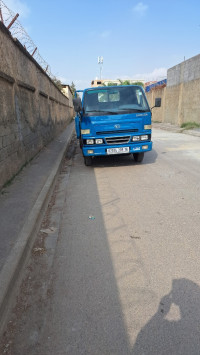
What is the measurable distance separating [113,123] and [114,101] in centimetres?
80

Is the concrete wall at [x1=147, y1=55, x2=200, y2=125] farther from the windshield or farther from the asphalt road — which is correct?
the asphalt road

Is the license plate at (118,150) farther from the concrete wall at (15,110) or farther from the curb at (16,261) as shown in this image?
the curb at (16,261)

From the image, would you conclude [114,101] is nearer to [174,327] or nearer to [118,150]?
[118,150]

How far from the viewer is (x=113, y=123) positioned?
6551 mm

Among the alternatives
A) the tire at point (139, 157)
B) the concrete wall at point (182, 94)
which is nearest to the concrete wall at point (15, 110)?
the tire at point (139, 157)

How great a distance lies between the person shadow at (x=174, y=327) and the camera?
167 cm

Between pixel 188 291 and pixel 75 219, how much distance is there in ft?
6.56

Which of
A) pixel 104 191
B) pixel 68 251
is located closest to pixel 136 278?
pixel 68 251

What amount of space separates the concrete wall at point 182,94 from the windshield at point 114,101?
1175cm

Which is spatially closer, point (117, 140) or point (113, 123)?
point (113, 123)

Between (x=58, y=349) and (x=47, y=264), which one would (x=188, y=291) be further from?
(x=47, y=264)

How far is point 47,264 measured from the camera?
8.89 feet

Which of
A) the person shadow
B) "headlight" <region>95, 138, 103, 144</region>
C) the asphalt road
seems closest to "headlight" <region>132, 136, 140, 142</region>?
"headlight" <region>95, 138, 103, 144</region>

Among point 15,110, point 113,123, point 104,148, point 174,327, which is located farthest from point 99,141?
point 174,327
